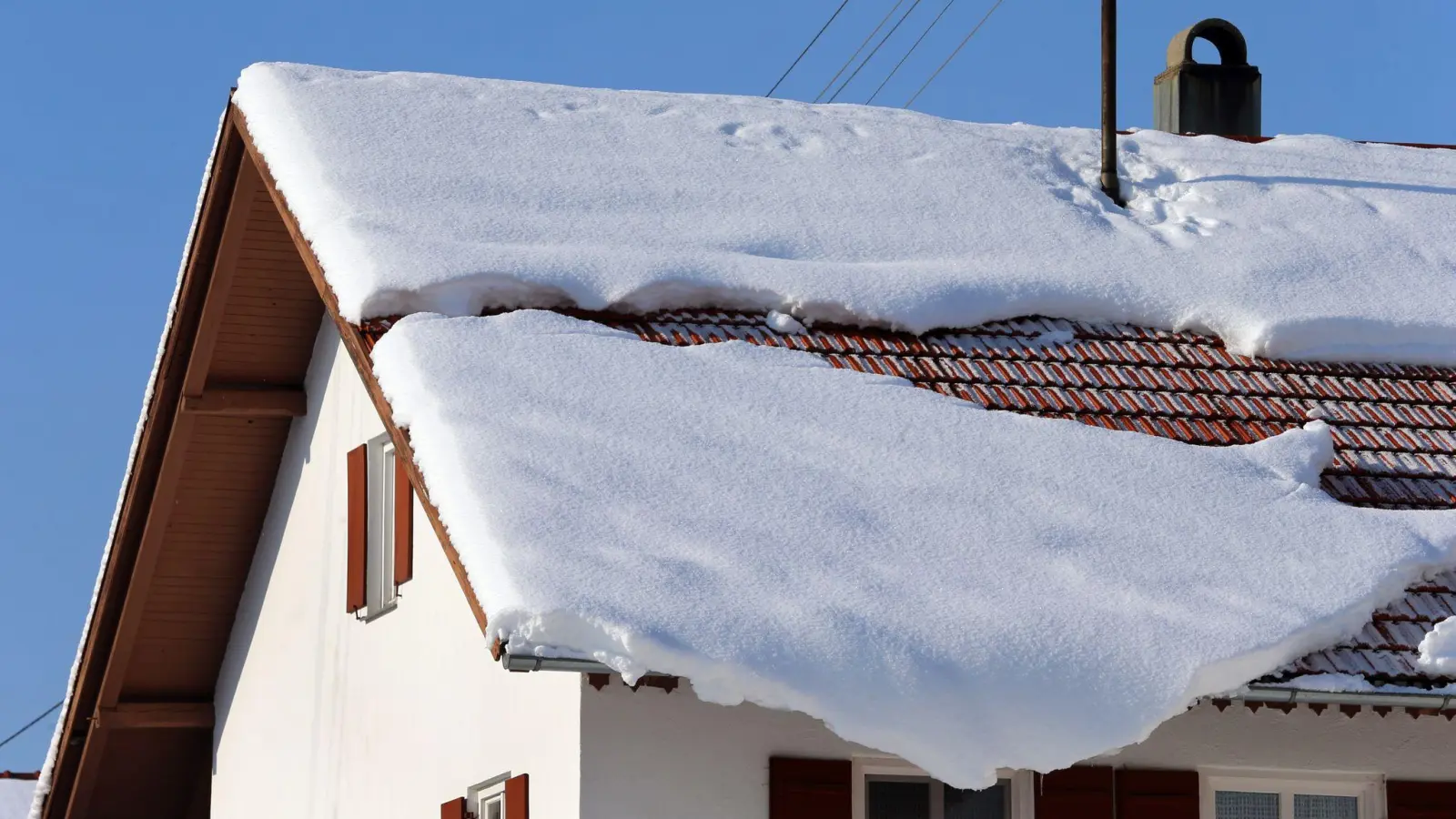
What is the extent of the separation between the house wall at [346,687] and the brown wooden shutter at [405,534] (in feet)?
0.19

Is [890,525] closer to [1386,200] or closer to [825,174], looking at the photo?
[825,174]

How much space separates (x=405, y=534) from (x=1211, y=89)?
6.74 meters

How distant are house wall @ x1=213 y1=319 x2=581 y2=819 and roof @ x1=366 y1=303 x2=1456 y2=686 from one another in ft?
4.62

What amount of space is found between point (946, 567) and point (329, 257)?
2.97 m

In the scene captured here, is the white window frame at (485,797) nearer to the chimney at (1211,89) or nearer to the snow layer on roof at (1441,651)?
the snow layer on roof at (1441,651)

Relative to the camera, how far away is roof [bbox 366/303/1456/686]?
29.2 feet

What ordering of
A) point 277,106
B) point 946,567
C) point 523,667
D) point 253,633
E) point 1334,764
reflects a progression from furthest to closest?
1. point 253,633
2. point 277,106
3. point 1334,764
4. point 946,567
5. point 523,667

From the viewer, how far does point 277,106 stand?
10602mm

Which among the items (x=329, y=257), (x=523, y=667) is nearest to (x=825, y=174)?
(x=329, y=257)

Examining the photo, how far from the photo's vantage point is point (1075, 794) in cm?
794

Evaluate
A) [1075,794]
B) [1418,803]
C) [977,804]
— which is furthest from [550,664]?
[1418,803]

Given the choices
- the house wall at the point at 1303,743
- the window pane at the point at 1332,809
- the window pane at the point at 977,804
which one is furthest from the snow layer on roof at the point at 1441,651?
the window pane at the point at 977,804

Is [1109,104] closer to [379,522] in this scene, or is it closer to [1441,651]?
[379,522]

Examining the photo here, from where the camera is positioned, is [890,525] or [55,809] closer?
[890,525]
